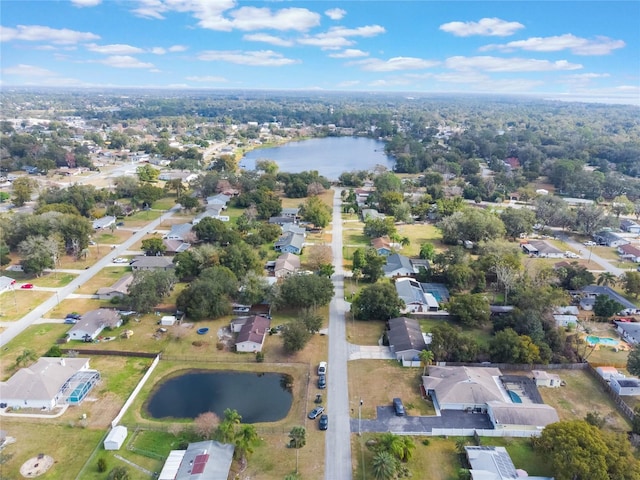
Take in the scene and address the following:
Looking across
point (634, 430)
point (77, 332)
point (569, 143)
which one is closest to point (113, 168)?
point (77, 332)

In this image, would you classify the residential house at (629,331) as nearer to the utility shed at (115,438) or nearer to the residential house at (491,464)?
the residential house at (491,464)

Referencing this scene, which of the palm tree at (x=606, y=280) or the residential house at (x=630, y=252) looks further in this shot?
the residential house at (x=630, y=252)

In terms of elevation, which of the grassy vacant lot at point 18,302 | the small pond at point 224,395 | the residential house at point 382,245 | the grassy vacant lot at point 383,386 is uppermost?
the residential house at point 382,245

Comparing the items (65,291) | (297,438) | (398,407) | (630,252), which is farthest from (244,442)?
(630,252)

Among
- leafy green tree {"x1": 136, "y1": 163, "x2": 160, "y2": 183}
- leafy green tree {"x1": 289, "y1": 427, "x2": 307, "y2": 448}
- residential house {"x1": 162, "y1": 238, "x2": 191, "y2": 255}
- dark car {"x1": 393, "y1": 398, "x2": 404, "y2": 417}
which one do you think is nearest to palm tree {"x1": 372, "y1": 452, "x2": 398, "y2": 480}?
leafy green tree {"x1": 289, "y1": 427, "x2": 307, "y2": 448}

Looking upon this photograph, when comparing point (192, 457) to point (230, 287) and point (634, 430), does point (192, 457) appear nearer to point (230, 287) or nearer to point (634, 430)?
point (230, 287)

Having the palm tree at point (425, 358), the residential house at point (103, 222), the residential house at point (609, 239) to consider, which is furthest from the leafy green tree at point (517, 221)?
the residential house at point (103, 222)

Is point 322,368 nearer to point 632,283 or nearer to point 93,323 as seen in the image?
point 93,323
